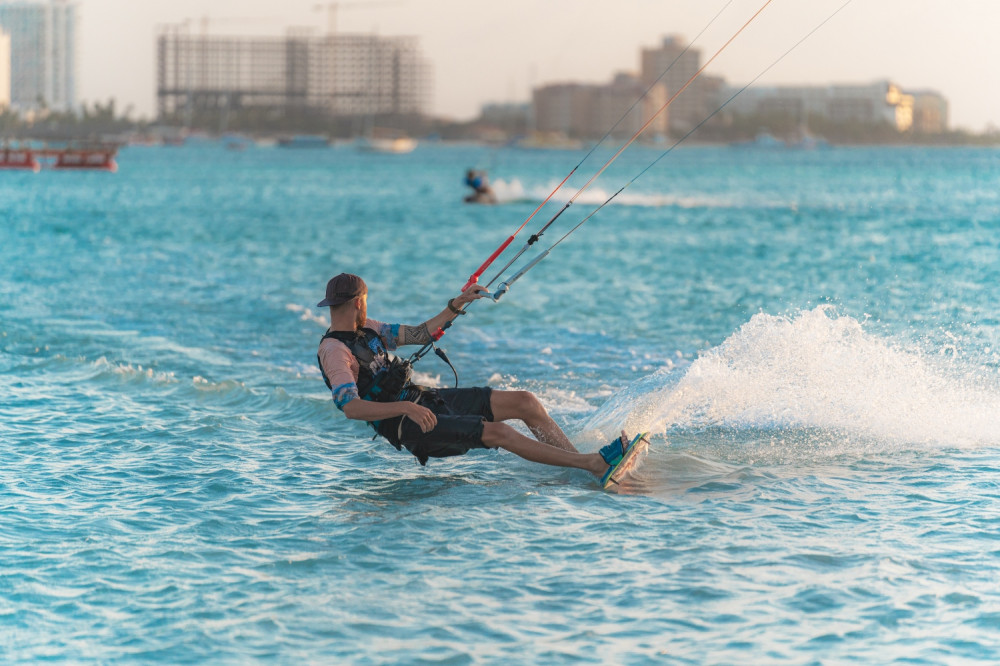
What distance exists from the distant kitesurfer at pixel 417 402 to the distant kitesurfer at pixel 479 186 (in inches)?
1766

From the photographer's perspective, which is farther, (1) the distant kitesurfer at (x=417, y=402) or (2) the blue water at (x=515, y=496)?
(1) the distant kitesurfer at (x=417, y=402)

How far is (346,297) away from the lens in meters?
8.11

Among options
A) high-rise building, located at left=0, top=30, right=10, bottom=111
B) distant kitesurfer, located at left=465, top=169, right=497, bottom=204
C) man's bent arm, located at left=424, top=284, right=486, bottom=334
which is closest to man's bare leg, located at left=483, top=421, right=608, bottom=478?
man's bent arm, located at left=424, top=284, right=486, bottom=334

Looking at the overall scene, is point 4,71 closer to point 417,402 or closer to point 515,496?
point 417,402

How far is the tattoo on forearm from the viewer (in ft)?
27.7

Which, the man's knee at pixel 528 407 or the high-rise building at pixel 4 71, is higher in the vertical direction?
the high-rise building at pixel 4 71

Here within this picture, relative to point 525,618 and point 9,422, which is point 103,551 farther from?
point 9,422

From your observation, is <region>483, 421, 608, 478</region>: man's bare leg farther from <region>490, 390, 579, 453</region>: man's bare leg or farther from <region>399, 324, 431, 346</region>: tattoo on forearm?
<region>399, 324, 431, 346</region>: tattoo on forearm

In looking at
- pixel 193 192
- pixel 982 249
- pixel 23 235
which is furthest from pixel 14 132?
pixel 982 249

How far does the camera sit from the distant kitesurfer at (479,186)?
53312 millimetres

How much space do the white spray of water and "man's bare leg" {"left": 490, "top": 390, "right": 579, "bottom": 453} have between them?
1.27 m

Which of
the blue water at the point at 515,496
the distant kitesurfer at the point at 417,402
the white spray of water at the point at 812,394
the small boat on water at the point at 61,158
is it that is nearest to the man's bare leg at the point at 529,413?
the distant kitesurfer at the point at 417,402

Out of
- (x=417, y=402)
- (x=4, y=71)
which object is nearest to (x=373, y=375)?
(x=417, y=402)

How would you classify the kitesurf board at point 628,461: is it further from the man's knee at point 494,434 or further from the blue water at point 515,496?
the man's knee at point 494,434
